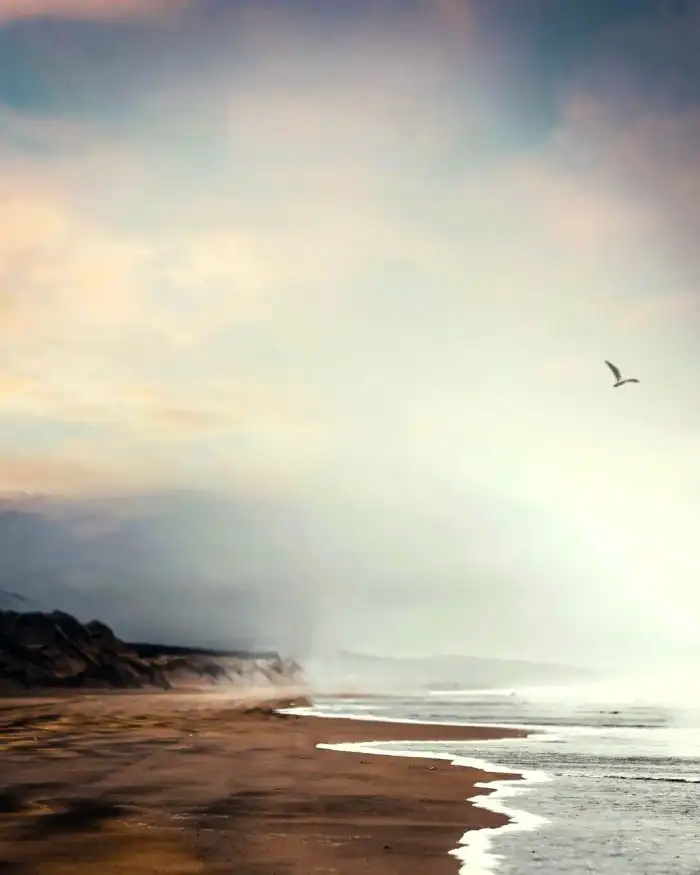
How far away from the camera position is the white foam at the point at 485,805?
1919 centimetres

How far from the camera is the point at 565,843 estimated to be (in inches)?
824

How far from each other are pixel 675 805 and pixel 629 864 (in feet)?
29.0

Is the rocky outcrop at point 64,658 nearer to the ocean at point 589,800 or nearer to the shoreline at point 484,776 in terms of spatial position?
the shoreline at point 484,776

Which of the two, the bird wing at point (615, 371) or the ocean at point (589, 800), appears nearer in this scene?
the ocean at point (589, 800)

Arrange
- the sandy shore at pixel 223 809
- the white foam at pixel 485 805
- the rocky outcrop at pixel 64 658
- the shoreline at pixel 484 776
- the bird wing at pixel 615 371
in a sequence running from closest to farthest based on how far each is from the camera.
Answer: the sandy shore at pixel 223 809, the white foam at pixel 485 805, the shoreline at pixel 484 776, the bird wing at pixel 615 371, the rocky outcrop at pixel 64 658

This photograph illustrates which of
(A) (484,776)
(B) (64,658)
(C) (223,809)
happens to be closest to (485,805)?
(C) (223,809)

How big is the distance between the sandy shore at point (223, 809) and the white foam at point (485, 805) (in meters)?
0.36

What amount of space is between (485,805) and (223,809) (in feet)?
21.3

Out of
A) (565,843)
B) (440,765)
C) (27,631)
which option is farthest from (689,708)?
(27,631)

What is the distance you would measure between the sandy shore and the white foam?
1.17 feet

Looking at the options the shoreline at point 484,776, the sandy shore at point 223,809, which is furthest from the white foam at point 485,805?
the sandy shore at point 223,809

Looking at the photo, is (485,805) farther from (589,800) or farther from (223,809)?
(223,809)

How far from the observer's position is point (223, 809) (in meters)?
25.4

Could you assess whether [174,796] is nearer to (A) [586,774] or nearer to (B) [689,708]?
(A) [586,774]
